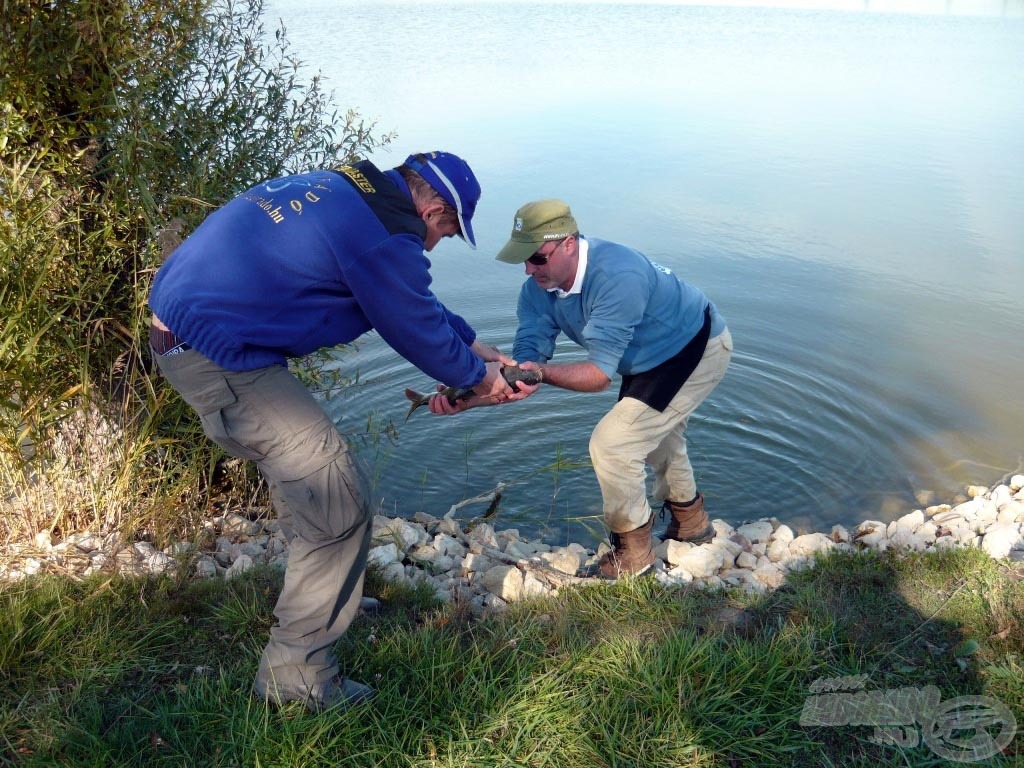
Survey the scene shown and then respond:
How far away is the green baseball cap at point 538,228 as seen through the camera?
5.02 metres

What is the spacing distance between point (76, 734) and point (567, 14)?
103 feet

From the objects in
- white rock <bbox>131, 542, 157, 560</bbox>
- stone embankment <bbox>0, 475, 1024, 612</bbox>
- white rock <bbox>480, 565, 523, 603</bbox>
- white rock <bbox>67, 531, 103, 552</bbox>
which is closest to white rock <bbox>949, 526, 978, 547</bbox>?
stone embankment <bbox>0, 475, 1024, 612</bbox>

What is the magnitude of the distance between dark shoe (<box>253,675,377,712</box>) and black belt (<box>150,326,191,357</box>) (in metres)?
1.35

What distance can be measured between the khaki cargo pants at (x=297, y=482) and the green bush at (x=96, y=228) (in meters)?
1.69

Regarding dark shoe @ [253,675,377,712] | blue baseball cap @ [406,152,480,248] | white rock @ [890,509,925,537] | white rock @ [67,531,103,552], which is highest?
blue baseball cap @ [406,152,480,248]

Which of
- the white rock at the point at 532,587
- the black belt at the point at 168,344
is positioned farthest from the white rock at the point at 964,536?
the black belt at the point at 168,344

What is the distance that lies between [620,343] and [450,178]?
167cm

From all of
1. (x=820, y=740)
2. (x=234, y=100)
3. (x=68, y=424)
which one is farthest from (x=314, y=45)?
(x=820, y=740)

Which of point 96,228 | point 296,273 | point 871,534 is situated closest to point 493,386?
point 296,273

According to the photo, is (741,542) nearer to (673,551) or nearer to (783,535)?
(783,535)

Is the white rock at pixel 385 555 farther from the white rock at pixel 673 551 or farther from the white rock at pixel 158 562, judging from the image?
the white rock at pixel 673 551

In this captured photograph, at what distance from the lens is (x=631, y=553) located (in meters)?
5.70

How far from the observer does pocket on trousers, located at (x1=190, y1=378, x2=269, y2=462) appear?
3.53 m

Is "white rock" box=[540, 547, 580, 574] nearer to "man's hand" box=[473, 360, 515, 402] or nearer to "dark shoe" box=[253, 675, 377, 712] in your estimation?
"man's hand" box=[473, 360, 515, 402]
